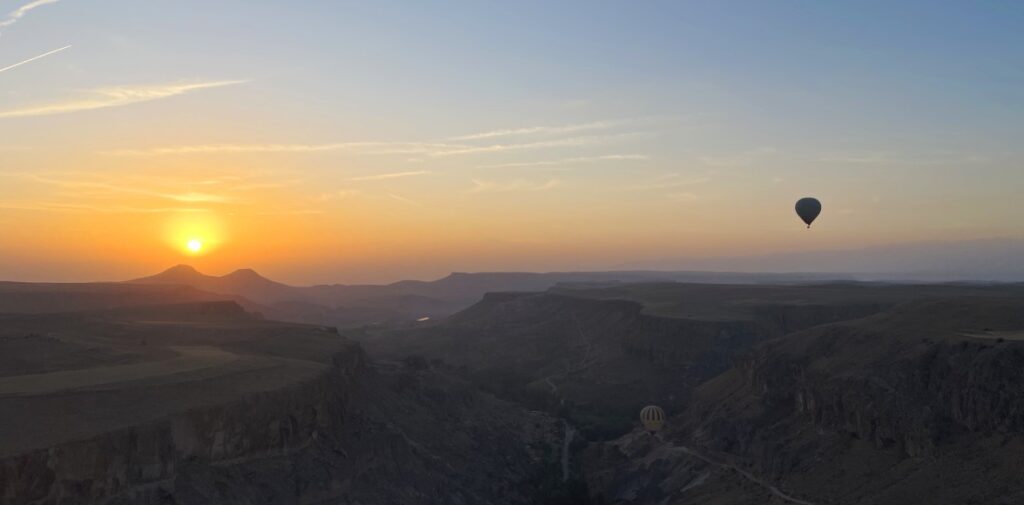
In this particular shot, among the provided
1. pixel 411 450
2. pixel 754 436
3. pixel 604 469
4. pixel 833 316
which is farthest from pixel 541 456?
pixel 833 316

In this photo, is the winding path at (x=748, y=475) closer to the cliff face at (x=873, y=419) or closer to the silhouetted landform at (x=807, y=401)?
the silhouetted landform at (x=807, y=401)

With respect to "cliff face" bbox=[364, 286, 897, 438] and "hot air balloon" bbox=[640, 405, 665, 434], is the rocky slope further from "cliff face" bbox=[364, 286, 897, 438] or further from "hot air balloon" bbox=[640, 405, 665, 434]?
"cliff face" bbox=[364, 286, 897, 438]

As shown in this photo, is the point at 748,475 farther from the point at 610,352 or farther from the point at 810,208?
the point at 610,352

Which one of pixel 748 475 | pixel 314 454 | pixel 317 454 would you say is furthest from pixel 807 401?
pixel 314 454

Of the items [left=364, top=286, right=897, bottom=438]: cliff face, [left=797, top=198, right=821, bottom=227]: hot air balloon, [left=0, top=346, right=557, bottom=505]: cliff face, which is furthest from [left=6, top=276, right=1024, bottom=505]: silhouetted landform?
[left=797, top=198, right=821, bottom=227]: hot air balloon

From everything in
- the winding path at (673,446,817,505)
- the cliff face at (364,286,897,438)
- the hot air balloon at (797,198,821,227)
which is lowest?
the winding path at (673,446,817,505)

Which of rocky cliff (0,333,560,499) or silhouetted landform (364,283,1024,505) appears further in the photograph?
silhouetted landform (364,283,1024,505)

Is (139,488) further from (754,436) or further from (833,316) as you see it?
(833,316)
